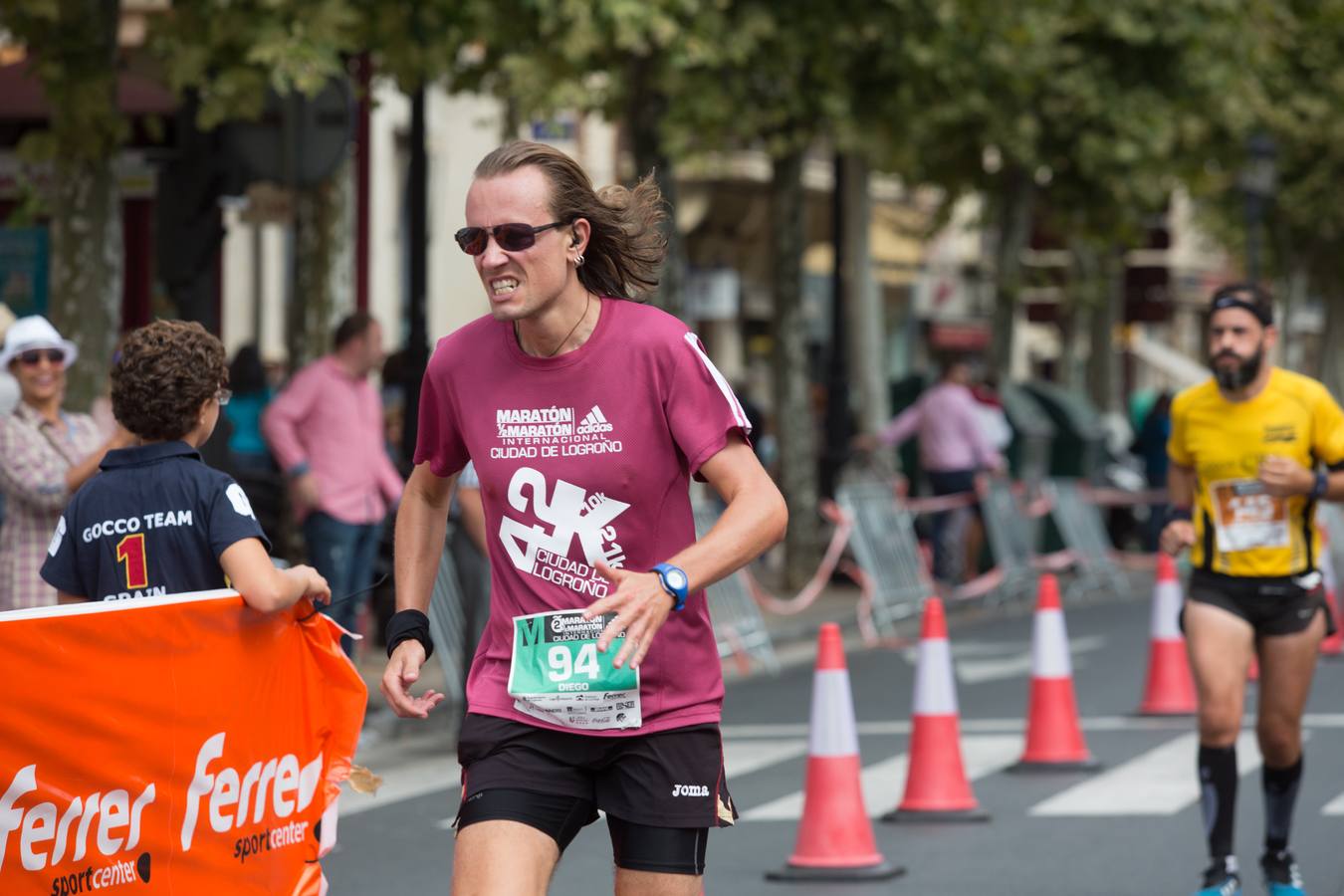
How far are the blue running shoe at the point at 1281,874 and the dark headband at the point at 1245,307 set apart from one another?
5.35 feet

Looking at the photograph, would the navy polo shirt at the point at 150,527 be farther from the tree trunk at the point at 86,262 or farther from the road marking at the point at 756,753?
the tree trunk at the point at 86,262

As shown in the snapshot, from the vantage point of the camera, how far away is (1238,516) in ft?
26.8

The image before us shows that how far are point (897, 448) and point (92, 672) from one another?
1905cm

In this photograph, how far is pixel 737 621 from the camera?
1603 cm

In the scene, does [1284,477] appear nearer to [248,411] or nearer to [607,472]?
[607,472]

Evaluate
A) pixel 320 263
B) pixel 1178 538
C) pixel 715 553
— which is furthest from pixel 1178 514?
pixel 320 263

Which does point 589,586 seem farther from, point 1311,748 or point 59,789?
point 1311,748

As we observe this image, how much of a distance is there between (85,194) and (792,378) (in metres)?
10.1

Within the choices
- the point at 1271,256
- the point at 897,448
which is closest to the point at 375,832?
the point at 897,448

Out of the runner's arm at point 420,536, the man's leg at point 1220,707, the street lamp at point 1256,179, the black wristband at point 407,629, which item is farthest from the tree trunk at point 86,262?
the street lamp at point 1256,179

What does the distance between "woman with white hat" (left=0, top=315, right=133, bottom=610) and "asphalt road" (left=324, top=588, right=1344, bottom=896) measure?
148 cm

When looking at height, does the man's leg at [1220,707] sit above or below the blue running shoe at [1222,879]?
above

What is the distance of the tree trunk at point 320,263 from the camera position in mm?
17953

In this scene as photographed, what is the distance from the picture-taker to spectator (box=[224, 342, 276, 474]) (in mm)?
15219
